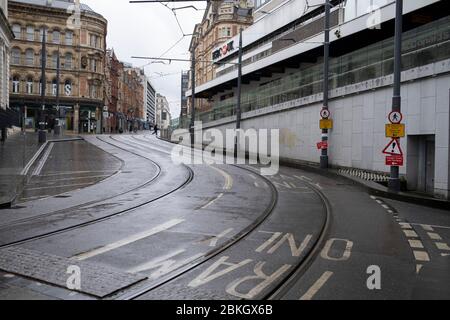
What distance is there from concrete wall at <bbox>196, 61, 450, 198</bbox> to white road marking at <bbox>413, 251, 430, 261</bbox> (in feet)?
26.5

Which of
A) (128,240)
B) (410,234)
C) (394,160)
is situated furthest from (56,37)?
(410,234)

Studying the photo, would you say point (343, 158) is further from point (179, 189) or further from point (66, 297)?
point (66, 297)

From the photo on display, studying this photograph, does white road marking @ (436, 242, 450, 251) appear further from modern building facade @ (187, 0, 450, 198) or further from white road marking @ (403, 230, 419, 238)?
modern building facade @ (187, 0, 450, 198)

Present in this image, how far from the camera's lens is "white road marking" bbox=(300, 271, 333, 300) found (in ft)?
19.5

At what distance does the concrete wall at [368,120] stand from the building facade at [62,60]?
47.1 metres

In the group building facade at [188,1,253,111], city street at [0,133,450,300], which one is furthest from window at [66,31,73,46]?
city street at [0,133,450,300]

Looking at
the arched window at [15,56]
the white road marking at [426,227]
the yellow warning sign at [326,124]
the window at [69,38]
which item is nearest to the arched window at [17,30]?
the arched window at [15,56]

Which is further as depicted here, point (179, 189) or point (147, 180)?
point (147, 180)

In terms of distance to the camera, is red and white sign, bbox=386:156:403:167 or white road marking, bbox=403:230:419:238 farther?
red and white sign, bbox=386:156:403:167

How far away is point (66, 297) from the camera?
18.8 feet

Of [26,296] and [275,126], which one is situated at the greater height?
[275,126]
